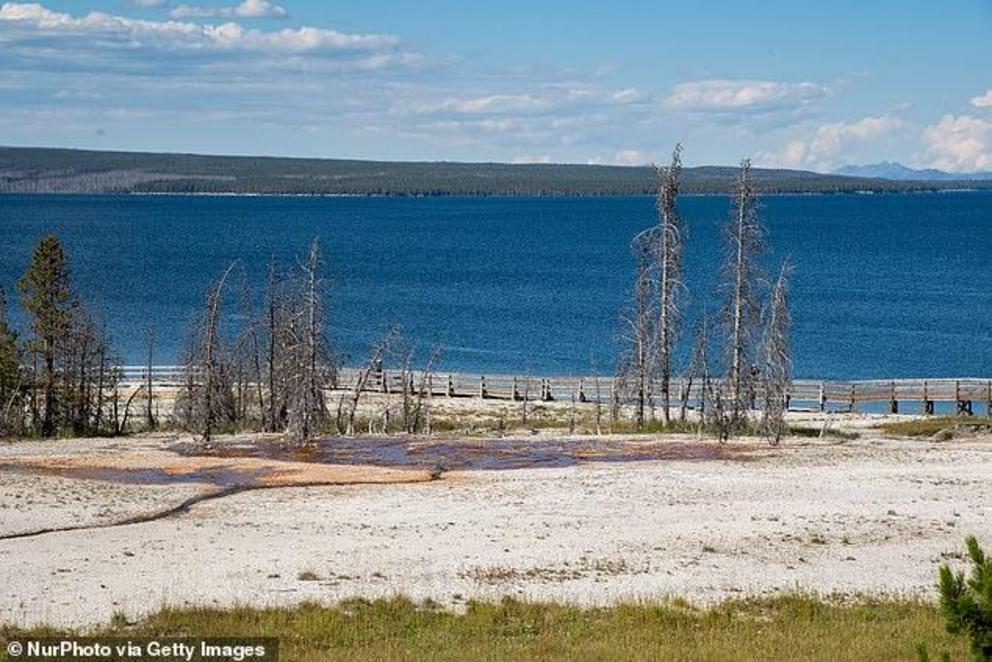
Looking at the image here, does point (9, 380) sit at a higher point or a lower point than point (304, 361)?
lower

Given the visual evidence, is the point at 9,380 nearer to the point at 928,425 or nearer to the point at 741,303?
the point at 741,303

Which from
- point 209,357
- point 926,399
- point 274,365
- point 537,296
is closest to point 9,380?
point 209,357

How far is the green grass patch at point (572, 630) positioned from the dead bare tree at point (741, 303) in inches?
907

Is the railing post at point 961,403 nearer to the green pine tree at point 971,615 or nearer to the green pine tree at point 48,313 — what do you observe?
the green pine tree at point 48,313

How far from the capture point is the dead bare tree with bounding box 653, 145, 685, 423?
48.8 metres

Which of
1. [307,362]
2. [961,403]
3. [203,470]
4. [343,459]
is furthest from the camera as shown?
[961,403]

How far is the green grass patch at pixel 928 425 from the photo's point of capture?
1847 inches

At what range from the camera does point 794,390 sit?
60281mm

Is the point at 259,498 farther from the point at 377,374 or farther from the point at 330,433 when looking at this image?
the point at 377,374

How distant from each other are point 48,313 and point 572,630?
3108 cm

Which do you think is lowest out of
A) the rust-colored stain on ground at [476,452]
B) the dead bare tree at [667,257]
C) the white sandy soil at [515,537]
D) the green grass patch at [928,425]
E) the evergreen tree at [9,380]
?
the white sandy soil at [515,537]

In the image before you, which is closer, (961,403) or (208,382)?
(208,382)

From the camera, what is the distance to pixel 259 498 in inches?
1321

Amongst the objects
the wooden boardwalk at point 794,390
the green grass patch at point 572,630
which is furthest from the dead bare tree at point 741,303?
the green grass patch at point 572,630
